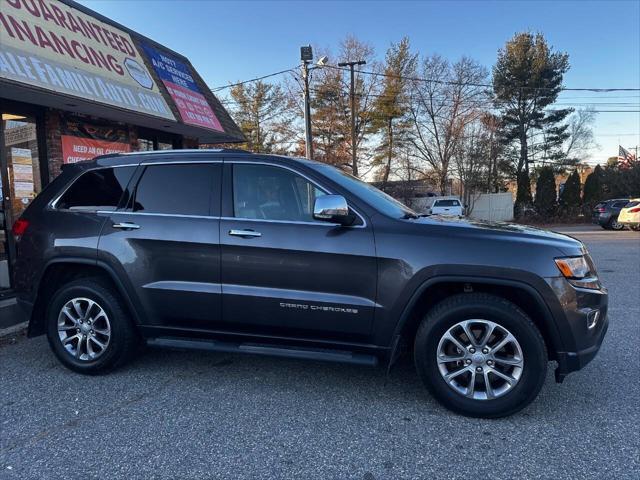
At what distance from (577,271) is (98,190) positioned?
396 cm

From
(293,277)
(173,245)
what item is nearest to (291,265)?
(293,277)

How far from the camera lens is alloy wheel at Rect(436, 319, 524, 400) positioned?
3.14 m

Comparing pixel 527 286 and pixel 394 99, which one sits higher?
pixel 394 99

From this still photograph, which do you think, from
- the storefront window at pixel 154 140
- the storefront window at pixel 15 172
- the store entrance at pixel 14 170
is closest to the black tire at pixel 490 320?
the store entrance at pixel 14 170

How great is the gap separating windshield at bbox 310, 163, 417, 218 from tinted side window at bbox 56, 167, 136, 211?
5.76 feet

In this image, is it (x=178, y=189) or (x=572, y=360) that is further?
(x=178, y=189)

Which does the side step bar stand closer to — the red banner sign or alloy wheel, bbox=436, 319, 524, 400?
alloy wheel, bbox=436, 319, 524, 400

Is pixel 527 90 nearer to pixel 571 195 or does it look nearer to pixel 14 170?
pixel 571 195

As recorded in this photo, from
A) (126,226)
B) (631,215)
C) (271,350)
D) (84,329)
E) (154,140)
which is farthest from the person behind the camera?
(631,215)

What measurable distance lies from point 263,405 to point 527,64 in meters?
39.2

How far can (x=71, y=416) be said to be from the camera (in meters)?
3.32

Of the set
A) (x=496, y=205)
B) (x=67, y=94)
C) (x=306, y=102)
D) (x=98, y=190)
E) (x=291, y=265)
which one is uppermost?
(x=306, y=102)

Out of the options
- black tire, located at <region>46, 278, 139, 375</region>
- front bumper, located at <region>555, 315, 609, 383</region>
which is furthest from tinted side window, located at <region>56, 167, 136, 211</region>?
front bumper, located at <region>555, 315, 609, 383</region>

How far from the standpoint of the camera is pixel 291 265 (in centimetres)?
344
